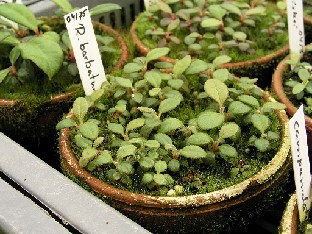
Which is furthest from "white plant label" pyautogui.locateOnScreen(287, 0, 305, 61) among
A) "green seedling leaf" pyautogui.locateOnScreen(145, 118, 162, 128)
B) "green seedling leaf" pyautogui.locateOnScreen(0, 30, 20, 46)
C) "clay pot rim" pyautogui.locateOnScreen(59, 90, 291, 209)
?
"green seedling leaf" pyautogui.locateOnScreen(0, 30, 20, 46)

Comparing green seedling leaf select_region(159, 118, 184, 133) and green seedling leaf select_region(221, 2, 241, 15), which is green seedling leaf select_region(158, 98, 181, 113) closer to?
green seedling leaf select_region(159, 118, 184, 133)

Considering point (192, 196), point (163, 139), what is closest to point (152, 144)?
point (163, 139)

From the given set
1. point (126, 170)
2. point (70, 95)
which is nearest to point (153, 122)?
point (126, 170)

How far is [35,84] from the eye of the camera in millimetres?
1377

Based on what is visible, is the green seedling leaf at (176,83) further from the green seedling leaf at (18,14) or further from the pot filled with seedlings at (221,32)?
the green seedling leaf at (18,14)

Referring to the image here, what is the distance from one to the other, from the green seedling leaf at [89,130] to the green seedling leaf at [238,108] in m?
0.31

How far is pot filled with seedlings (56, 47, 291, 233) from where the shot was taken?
1.03 meters

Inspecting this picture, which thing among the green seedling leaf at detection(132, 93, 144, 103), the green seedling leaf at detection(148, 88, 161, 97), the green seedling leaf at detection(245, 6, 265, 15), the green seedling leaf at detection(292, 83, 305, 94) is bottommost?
the green seedling leaf at detection(292, 83, 305, 94)

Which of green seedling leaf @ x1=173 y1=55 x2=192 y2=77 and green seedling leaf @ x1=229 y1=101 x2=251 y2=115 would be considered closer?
green seedling leaf @ x1=229 y1=101 x2=251 y2=115

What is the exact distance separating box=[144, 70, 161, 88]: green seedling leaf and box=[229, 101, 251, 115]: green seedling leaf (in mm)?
187

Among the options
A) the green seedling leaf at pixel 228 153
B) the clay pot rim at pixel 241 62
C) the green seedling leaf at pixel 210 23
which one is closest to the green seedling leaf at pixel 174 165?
the green seedling leaf at pixel 228 153

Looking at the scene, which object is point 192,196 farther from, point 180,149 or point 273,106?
point 273,106

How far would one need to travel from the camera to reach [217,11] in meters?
1.53

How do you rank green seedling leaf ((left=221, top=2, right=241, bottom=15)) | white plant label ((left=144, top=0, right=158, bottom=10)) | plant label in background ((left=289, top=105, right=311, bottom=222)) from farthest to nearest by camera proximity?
white plant label ((left=144, top=0, right=158, bottom=10)) < green seedling leaf ((left=221, top=2, right=241, bottom=15)) < plant label in background ((left=289, top=105, right=311, bottom=222))
